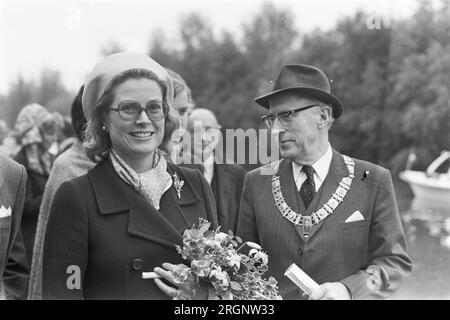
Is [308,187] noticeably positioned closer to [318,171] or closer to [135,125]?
[318,171]

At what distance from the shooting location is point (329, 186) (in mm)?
2820

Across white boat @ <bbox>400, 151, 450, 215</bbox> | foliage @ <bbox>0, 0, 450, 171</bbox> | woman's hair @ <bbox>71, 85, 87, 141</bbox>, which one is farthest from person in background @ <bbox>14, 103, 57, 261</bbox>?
white boat @ <bbox>400, 151, 450, 215</bbox>

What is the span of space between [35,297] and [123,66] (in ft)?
5.90

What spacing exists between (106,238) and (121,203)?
15 cm

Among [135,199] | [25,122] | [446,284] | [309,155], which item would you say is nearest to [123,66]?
[135,199]

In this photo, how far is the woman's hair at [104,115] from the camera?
2.38 m

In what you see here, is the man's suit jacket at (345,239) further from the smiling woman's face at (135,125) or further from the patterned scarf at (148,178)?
the smiling woman's face at (135,125)

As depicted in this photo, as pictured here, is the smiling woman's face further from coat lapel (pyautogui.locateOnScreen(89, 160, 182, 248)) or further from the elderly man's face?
the elderly man's face

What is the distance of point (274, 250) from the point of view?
9.14 ft

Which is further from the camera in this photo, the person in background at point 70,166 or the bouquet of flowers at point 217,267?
the person in background at point 70,166

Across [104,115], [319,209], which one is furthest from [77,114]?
[319,209]

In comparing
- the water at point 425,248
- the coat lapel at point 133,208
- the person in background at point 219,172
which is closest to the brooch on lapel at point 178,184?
the coat lapel at point 133,208

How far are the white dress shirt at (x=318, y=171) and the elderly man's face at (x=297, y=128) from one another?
0.16ft

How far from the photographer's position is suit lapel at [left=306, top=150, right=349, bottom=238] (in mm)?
2803
